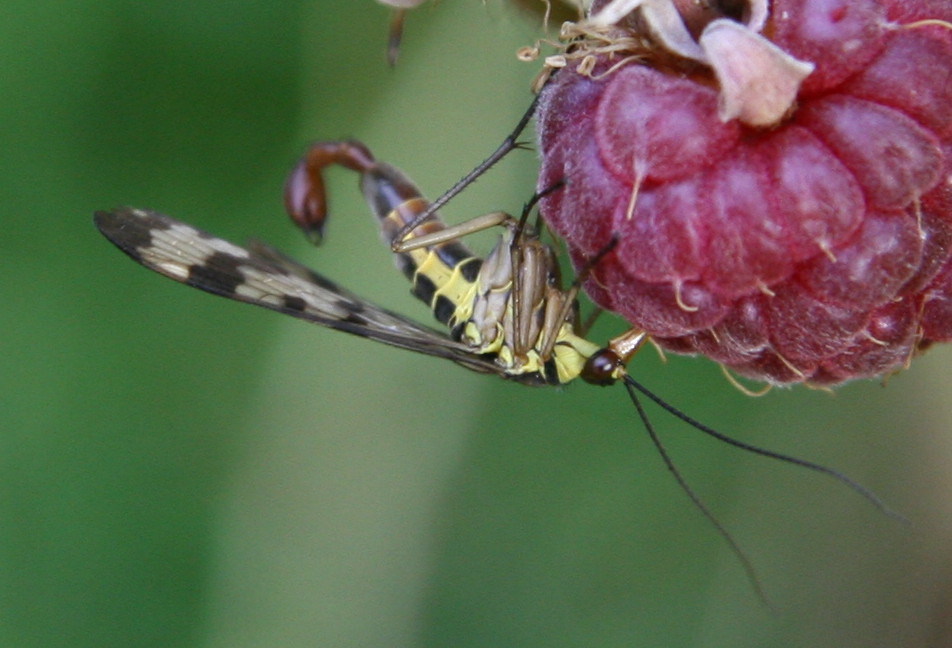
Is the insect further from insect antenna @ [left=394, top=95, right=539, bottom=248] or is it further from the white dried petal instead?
the white dried petal

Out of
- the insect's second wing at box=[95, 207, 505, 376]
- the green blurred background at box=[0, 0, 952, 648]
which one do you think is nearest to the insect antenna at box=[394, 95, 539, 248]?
the insect's second wing at box=[95, 207, 505, 376]

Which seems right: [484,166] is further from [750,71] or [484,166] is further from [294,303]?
[750,71]

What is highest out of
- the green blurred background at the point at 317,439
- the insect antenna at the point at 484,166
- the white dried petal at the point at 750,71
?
the white dried petal at the point at 750,71

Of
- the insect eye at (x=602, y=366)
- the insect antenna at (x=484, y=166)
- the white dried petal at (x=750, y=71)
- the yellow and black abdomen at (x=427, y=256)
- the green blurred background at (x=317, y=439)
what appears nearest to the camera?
the white dried petal at (x=750, y=71)

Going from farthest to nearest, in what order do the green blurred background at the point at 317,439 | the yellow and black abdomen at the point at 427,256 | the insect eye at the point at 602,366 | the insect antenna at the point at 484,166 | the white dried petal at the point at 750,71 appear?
the green blurred background at the point at 317,439
the yellow and black abdomen at the point at 427,256
the insect eye at the point at 602,366
the insect antenna at the point at 484,166
the white dried petal at the point at 750,71

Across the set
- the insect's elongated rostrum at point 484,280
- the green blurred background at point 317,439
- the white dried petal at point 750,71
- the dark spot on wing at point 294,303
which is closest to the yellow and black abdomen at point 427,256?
the insect's elongated rostrum at point 484,280

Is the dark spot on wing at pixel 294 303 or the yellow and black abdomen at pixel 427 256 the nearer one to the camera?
the dark spot on wing at pixel 294 303

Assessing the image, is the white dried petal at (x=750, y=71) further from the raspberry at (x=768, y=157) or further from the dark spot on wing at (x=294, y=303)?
the dark spot on wing at (x=294, y=303)

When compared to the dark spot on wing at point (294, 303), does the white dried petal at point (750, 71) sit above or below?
above
